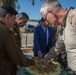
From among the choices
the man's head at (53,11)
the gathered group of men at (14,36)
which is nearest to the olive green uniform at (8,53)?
the gathered group of men at (14,36)

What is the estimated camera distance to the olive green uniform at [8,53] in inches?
132

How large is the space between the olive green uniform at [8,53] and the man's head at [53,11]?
23.3 inches

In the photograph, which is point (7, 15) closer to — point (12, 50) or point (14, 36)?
point (14, 36)

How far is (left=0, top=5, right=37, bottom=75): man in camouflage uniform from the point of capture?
132 inches

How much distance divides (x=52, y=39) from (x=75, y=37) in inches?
127

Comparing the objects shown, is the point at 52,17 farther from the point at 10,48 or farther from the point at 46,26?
the point at 46,26

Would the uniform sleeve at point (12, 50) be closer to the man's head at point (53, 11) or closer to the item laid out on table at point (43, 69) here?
the man's head at point (53, 11)

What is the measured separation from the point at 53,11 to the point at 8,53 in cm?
84

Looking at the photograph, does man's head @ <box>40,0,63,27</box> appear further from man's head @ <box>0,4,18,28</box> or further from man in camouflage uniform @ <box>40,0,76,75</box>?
man's head @ <box>0,4,18,28</box>

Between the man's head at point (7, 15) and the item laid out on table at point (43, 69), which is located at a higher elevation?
the man's head at point (7, 15)

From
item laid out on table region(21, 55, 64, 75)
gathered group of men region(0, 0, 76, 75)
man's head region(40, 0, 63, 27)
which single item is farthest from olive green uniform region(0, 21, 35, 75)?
item laid out on table region(21, 55, 64, 75)

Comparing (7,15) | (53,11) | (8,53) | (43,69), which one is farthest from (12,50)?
(43,69)

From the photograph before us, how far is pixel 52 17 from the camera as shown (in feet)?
11.6

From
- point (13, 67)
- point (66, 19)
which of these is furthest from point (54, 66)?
point (66, 19)
